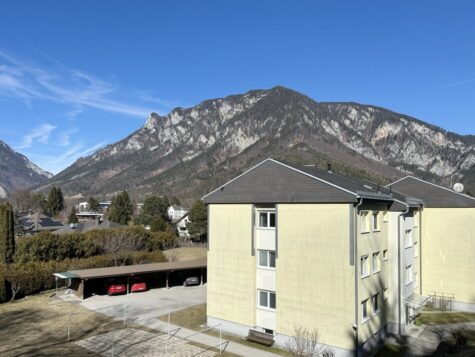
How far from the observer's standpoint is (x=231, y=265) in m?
25.9

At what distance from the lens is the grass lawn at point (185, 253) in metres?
58.2

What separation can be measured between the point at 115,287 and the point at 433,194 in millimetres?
30325

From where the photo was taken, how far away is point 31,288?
38.1 meters

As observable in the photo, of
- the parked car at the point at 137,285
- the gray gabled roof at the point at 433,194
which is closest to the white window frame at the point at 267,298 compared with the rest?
the gray gabled roof at the point at 433,194

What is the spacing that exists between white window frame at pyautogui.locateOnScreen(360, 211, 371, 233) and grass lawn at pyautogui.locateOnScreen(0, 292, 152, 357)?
17.1m

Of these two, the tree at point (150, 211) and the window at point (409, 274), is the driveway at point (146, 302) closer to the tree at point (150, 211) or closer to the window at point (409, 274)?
the window at point (409, 274)

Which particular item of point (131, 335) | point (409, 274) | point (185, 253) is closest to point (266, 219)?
point (131, 335)

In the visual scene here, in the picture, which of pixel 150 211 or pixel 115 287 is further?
pixel 150 211

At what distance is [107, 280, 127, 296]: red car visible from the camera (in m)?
37.6

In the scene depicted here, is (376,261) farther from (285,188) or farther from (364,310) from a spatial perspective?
(285,188)

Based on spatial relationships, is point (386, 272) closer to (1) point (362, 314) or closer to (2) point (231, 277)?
(1) point (362, 314)

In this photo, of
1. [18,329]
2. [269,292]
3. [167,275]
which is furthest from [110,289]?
[269,292]

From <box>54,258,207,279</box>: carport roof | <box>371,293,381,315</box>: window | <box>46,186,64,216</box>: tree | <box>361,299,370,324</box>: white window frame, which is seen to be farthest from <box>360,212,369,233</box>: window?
<box>46,186,64,216</box>: tree

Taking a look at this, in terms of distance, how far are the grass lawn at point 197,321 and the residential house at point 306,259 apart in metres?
0.64
